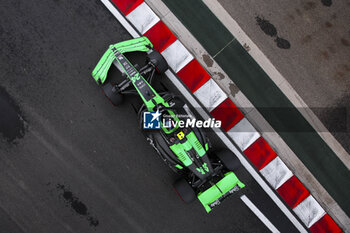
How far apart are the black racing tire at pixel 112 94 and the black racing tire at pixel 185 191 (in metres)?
1.88

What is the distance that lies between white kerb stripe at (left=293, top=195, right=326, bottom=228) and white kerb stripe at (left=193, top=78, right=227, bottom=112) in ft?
8.77

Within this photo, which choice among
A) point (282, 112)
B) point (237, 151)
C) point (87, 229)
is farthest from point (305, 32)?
point (87, 229)

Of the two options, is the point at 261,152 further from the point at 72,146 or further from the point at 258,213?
the point at 72,146

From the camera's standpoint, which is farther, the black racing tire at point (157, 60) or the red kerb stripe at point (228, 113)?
the red kerb stripe at point (228, 113)

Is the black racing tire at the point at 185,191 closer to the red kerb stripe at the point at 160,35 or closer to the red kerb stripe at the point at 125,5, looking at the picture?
the red kerb stripe at the point at 160,35

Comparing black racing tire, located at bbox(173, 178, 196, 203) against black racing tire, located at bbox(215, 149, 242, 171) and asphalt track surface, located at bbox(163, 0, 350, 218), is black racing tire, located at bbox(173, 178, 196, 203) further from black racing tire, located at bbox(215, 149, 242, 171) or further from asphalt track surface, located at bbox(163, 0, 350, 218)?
asphalt track surface, located at bbox(163, 0, 350, 218)

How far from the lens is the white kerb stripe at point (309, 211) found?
471 cm

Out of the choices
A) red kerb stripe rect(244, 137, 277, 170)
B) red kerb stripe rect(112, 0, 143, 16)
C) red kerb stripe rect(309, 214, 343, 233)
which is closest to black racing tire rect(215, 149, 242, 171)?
red kerb stripe rect(244, 137, 277, 170)

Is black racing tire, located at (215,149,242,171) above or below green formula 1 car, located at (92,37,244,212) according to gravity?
below

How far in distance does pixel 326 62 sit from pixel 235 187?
10.5ft

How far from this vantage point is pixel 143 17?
4.65 m

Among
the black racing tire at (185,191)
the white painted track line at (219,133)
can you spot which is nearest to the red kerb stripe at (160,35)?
the white painted track line at (219,133)

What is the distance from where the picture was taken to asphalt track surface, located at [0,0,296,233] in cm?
458

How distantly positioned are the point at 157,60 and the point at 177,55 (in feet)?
1.84
